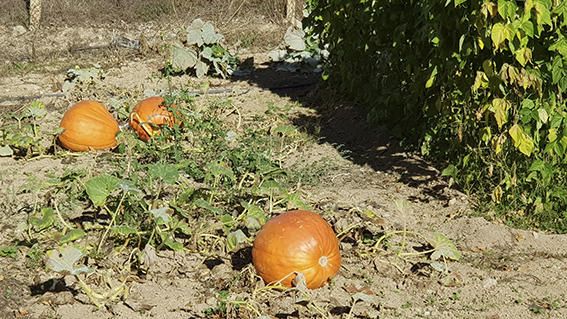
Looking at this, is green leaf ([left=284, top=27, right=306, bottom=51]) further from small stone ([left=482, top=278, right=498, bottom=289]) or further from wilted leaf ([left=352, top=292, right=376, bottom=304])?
wilted leaf ([left=352, top=292, right=376, bottom=304])

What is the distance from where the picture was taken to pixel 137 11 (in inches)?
525

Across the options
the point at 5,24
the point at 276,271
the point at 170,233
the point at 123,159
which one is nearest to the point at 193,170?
the point at 123,159

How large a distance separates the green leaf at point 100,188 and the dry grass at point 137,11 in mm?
8157

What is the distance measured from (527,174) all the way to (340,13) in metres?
3.08

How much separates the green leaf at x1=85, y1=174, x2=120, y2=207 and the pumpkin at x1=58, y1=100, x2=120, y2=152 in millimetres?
2037

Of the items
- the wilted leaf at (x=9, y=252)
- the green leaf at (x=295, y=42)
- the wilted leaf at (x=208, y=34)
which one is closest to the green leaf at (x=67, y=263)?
the wilted leaf at (x=9, y=252)

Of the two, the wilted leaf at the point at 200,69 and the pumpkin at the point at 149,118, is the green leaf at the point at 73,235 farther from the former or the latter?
the wilted leaf at the point at 200,69

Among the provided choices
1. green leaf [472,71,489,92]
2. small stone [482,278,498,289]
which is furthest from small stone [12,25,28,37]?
small stone [482,278,498,289]

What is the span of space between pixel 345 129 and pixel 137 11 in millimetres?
6812

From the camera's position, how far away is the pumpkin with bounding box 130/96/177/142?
Answer: 6930 millimetres

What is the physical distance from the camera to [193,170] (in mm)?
6012

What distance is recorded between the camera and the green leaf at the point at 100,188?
4.61 metres

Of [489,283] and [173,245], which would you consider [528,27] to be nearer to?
[489,283]

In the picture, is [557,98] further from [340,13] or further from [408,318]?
[340,13]
